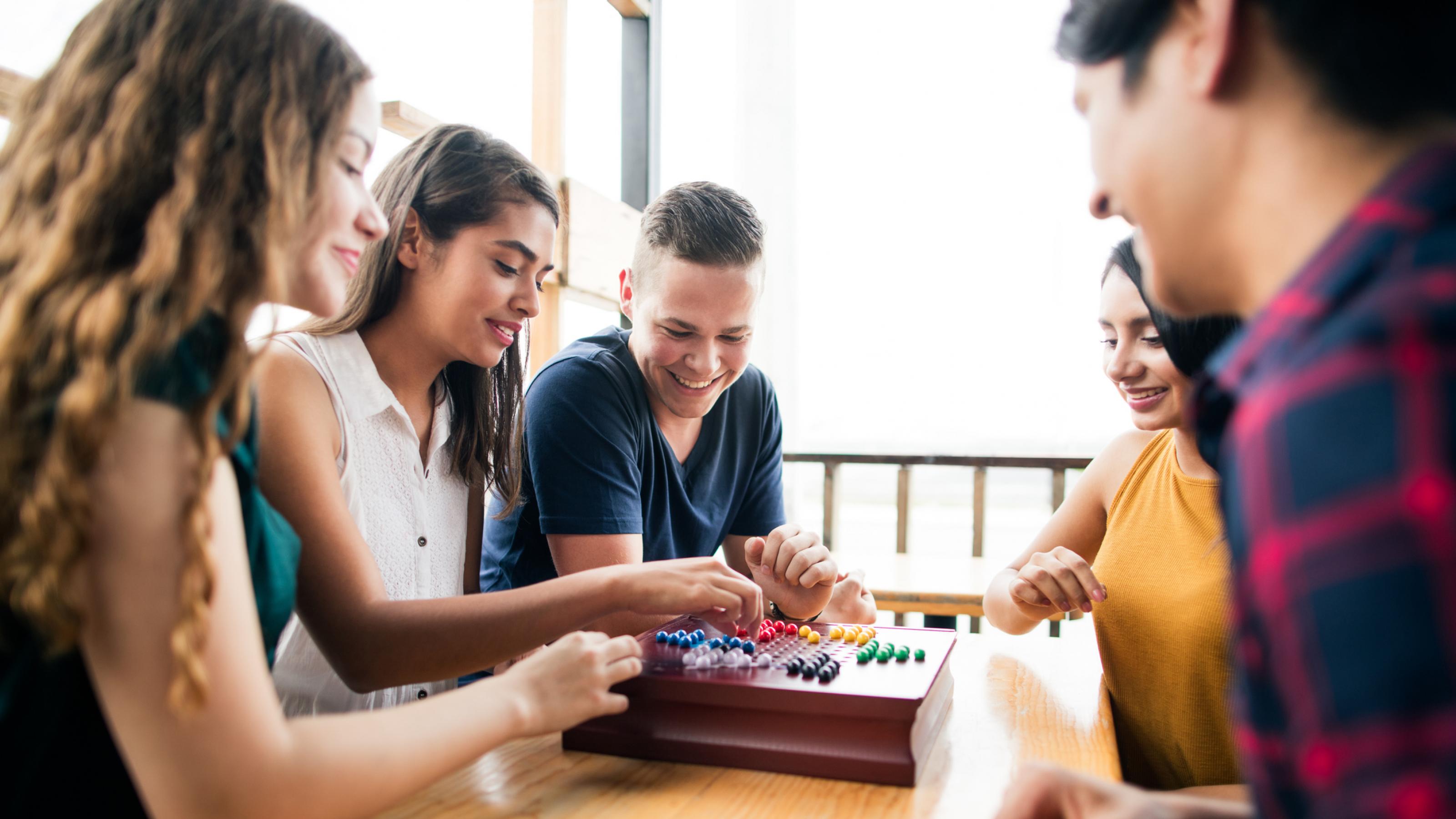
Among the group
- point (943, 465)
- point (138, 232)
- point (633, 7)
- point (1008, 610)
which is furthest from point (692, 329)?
point (633, 7)

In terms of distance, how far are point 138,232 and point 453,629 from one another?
1.80ft

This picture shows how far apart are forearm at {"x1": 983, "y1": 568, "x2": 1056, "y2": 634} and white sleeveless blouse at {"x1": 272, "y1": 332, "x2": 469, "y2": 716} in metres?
0.92

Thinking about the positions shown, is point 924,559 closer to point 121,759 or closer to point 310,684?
point 310,684

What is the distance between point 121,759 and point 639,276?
3.98 ft

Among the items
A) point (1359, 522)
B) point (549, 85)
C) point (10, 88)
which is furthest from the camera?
point (549, 85)

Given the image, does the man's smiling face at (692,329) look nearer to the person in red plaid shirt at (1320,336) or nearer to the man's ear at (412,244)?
the man's ear at (412,244)

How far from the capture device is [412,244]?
1324mm

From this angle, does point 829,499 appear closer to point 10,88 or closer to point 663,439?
point 663,439

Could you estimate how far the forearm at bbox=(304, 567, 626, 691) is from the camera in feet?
3.24

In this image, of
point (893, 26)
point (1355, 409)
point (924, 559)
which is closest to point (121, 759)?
point (1355, 409)

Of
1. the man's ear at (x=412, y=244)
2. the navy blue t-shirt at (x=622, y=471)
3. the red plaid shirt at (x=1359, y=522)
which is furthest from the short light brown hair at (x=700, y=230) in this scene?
the red plaid shirt at (x=1359, y=522)

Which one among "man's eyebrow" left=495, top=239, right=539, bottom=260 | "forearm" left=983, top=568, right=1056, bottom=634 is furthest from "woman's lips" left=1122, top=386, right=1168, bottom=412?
"man's eyebrow" left=495, top=239, right=539, bottom=260

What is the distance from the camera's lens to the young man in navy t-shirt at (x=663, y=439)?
1442 millimetres

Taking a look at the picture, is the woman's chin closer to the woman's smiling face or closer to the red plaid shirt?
the woman's smiling face
